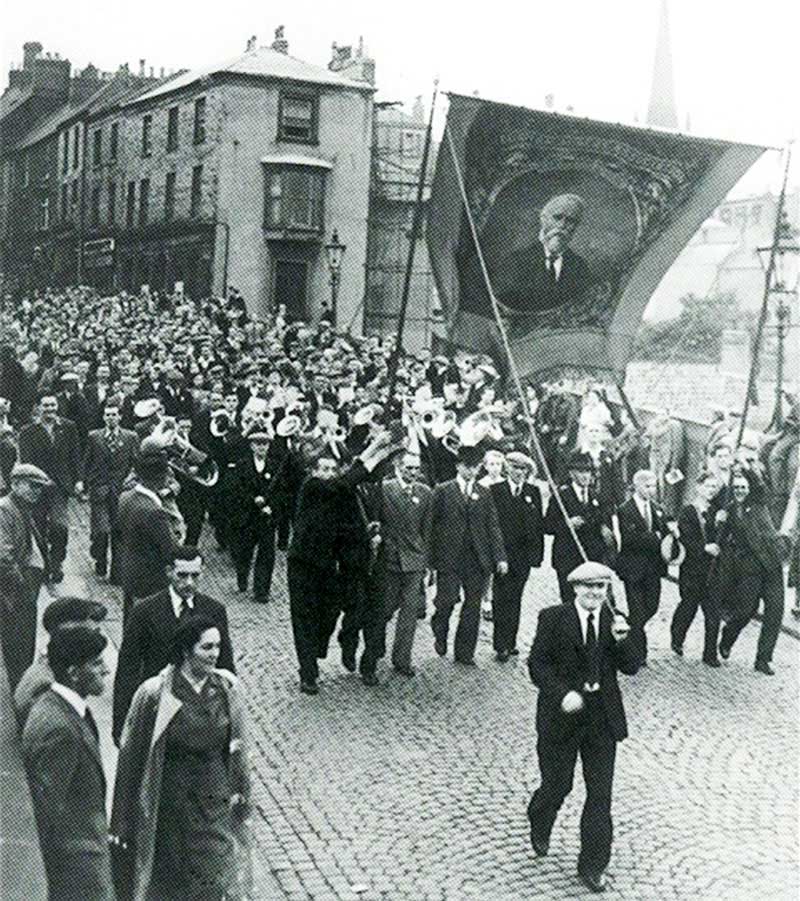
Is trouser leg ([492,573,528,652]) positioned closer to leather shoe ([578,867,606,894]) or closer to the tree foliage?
leather shoe ([578,867,606,894])

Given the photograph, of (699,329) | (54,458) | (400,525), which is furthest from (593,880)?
(699,329)

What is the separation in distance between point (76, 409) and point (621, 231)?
290 inches

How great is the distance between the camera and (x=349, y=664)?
11.0 metres

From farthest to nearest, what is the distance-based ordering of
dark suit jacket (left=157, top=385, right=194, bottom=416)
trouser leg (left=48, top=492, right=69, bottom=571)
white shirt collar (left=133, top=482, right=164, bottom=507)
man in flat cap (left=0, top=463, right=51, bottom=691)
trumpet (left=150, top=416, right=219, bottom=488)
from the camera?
dark suit jacket (left=157, top=385, right=194, bottom=416) → trumpet (left=150, top=416, right=219, bottom=488) → trouser leg (left=48, top=492, right=69, bottom=571) → white shirt collar (left=133, top=482, right=164, bottom=507) → man in flat cap (left=0, top=463, right=51, bottom=691)

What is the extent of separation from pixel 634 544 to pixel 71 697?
24.0ft

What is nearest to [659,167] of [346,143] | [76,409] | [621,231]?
[621,231]

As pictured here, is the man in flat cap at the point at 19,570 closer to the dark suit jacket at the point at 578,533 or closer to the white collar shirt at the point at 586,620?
the white collar shirt at the point at 586,620

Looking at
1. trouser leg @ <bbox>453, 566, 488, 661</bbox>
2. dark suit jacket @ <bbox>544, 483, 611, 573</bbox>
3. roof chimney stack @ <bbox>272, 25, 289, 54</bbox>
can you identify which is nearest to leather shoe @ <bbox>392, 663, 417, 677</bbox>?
trouser leg @ <bbox>453, 566, 488, 661</bbox>

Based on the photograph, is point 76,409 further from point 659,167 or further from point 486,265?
point 659,167

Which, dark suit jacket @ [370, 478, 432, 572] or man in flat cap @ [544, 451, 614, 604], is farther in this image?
man in flat cap @ [544, 451, 614, 604]

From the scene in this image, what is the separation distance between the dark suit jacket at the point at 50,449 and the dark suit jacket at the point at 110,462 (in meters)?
0.38

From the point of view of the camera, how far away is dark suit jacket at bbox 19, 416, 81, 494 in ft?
42.7

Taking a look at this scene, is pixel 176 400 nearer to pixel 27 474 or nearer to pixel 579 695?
pixel 27 474

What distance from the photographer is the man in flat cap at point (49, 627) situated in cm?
516
